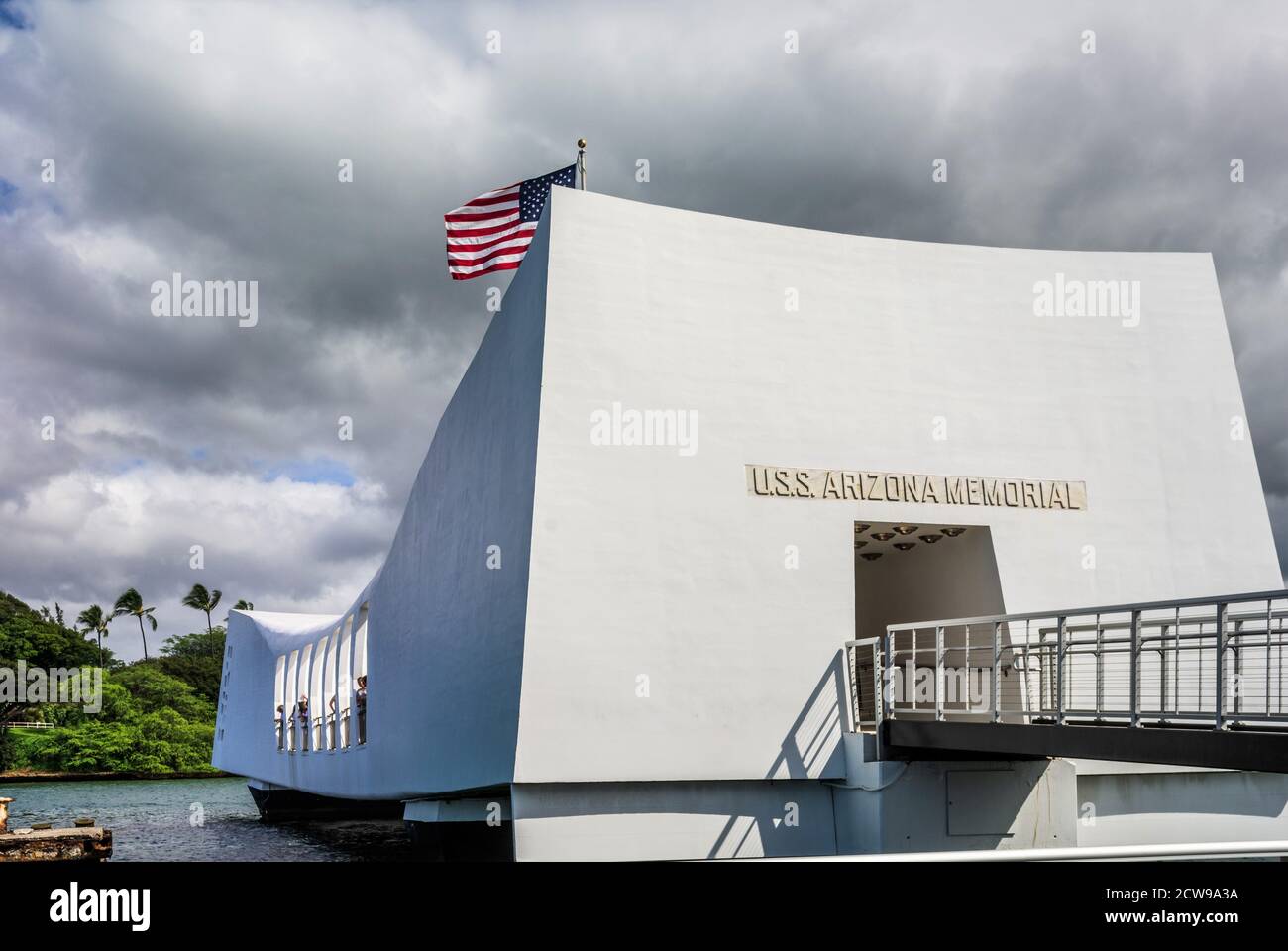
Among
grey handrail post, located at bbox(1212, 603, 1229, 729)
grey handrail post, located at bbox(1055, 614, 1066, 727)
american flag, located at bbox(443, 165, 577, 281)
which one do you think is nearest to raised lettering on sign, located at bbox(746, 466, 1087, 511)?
grey handrail post, located at bbox(1055, 614, 1066, 727)

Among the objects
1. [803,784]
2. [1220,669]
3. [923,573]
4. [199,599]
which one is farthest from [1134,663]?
[199,599]

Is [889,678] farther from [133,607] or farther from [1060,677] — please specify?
[133,607]

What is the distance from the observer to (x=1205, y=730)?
8250mm

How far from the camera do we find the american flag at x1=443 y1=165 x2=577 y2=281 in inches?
557

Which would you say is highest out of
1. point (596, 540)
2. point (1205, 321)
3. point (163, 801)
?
point (1205, 321)

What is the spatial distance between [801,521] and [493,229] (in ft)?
17.8

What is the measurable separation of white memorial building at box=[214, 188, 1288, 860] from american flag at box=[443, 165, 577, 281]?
2.24 ft

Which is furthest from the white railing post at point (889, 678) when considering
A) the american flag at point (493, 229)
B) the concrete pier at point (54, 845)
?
the concrete pier at point (54, 845)

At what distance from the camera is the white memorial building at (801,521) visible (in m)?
12.0

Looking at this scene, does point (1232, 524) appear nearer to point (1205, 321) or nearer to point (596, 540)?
point (1205, 321)

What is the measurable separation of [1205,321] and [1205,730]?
8.38 m

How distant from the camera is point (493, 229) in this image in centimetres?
1434
